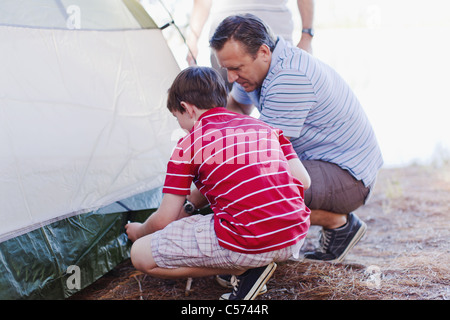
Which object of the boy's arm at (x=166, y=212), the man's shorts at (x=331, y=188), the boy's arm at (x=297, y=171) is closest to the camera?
the boy's arm at (x=166, y=212)

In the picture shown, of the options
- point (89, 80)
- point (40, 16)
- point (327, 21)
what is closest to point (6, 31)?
point (40, 16)

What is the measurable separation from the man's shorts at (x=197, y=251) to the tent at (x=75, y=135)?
38 cm

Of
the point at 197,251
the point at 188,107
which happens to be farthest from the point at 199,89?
the point at 197,251

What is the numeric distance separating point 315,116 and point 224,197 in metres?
0.71

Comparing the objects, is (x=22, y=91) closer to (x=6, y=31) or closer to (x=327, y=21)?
(x=6, y=31)

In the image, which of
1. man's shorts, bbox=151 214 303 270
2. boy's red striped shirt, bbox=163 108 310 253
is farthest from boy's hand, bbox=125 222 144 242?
boy's red striped shirt, bbox=163 108 310 253

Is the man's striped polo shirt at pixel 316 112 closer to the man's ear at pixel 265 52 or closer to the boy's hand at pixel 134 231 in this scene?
the man's ear at pixel 265 52

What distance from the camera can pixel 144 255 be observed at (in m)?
1.79

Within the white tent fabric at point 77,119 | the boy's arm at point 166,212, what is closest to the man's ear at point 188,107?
the boy's arm at point 166,212

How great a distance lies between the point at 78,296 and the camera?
6.61 ft

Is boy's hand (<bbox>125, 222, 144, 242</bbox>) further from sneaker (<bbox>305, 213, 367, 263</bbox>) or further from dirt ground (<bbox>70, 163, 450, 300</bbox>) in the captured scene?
sneaker (<bbox>305, 213, 367, 263</bbox>)

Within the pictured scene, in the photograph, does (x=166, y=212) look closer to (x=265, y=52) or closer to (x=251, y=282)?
(x=251, y=282)

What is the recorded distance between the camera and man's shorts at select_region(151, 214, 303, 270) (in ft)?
5.53

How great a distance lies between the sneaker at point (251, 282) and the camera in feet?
5.79
